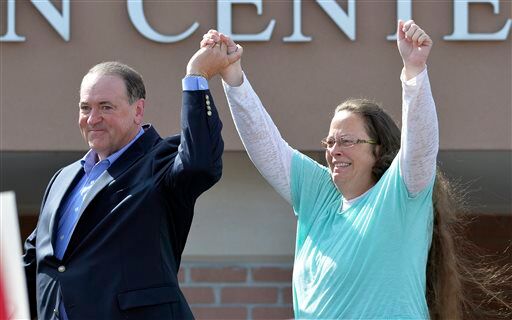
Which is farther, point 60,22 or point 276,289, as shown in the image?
point 276,289

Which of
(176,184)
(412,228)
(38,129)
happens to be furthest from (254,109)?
(38,129)

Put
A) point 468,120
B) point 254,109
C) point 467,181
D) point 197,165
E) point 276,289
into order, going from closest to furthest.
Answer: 1. point 197,165
2. point 254,109
3. point 468,120
4. point 276,289
5. point 467,181

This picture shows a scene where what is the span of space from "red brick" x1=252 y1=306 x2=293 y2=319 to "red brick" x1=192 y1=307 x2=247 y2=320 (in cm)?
6

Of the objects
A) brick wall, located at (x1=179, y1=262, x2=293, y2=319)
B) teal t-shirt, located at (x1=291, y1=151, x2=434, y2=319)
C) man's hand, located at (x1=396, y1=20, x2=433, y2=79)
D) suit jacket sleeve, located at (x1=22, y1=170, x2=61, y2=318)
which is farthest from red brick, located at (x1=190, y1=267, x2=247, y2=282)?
man's hand, located at (x1=396, y1=20, x2=433, y2=79)

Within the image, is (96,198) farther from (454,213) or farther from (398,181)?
(454,213)

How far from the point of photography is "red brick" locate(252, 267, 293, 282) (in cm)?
555

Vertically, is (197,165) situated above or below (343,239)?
above

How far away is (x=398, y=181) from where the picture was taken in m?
3.25

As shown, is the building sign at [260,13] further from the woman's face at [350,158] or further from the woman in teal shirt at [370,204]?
the woman's face at [350,158]

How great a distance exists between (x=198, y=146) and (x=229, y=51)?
381 mm

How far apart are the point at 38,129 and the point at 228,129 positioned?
88 centimetres

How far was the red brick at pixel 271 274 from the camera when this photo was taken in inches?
218

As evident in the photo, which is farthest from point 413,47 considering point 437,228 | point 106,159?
point 106,159

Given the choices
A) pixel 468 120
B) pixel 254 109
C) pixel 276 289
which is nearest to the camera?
pixel 254 109
